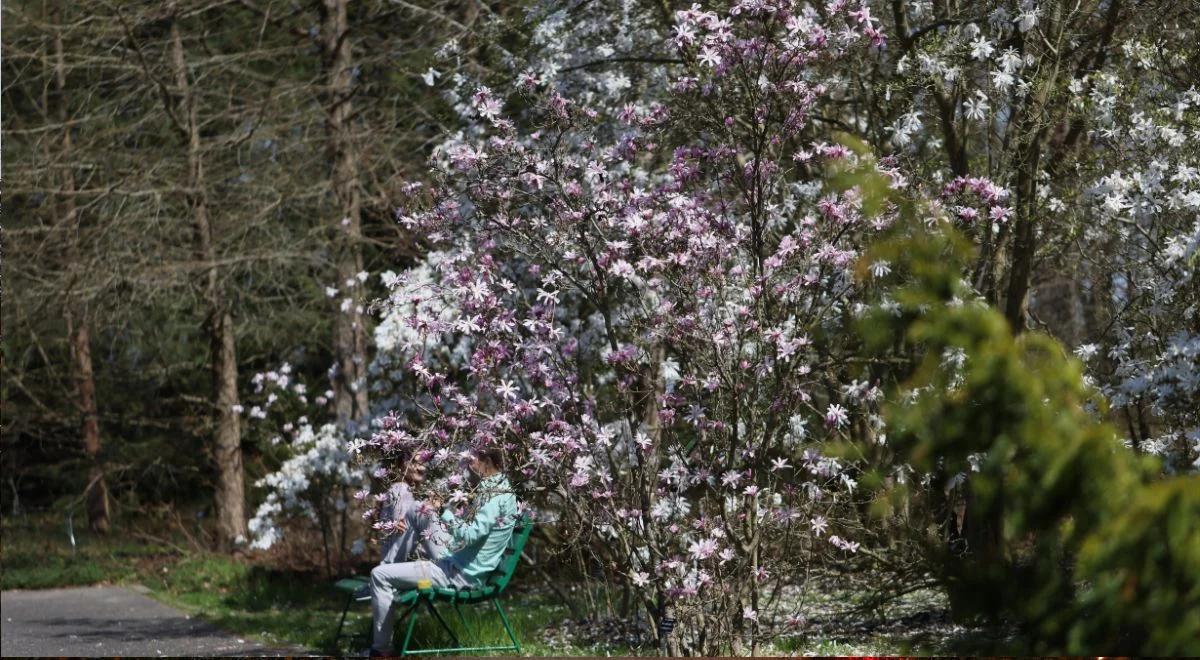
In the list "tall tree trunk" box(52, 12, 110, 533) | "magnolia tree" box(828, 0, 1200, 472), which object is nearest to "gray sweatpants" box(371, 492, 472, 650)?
"magnolia tree" box(828, 0, 1200, 472)

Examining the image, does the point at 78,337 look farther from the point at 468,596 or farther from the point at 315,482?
the point at 468,596

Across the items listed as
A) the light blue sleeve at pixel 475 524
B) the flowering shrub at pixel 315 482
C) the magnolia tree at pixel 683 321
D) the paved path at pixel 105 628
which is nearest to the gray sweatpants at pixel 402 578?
the light blue sleeve at pixel 475 524

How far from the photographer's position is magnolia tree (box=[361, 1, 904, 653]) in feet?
18.7

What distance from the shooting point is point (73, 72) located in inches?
695

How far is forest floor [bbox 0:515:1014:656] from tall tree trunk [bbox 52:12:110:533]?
0.56 m

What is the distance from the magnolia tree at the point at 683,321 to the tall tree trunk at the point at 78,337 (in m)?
7.64

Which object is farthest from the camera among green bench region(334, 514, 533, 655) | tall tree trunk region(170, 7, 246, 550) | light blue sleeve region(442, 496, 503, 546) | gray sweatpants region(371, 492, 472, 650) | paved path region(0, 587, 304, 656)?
tall tree trunk region(170, 7, 246, 550)

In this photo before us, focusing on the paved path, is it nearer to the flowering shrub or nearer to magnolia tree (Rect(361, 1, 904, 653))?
the flowering shrub

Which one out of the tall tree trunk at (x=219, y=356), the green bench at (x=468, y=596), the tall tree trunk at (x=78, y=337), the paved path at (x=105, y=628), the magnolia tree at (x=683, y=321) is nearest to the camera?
the magnolia tree at (x=683, y=321)

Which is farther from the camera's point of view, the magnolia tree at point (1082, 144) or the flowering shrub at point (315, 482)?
the flowering shrub at point (315, 482)

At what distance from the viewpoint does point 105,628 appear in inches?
427

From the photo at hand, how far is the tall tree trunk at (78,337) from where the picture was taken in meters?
12.9

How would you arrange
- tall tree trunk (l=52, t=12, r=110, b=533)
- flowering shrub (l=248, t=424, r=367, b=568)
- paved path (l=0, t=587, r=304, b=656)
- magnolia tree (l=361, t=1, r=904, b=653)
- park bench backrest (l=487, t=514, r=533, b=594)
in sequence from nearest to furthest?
magnolia tree (l=361, t=1, r=904, b=653) < park bench backrest (l=487, t=514, r=533, b=594) < paved path (l=0, t=587, r=304, b=656) < flowering shrub (l=248, t=424, r=367, b=568) < tall tree trunk (l=52, t=12, r=110, b=533)

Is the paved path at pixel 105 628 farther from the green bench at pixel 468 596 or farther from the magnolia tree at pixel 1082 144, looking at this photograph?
the magnolia tree at pixel 1082 144
